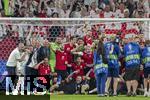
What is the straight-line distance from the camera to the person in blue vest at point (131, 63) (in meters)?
16.5

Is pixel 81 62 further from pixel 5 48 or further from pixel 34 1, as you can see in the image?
pixel 34 1

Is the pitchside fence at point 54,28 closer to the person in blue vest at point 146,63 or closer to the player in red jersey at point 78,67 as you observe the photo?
the person in blue vest at point 146,63

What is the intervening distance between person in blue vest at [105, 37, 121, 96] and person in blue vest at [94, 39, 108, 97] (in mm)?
135

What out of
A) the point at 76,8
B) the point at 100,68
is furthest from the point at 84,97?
the point at 76,8

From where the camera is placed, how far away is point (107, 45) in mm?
16375

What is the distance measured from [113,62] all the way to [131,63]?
1.55ft

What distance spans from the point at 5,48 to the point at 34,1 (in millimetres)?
6006

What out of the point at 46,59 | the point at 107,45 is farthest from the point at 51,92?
the point at 107,45

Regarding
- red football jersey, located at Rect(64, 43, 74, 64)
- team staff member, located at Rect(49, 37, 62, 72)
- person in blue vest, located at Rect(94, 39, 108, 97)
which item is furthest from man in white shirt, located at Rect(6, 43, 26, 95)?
person in blue vest, located at Rect(94, 39, 108, 97)

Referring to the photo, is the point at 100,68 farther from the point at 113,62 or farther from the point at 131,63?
the point at 131,63

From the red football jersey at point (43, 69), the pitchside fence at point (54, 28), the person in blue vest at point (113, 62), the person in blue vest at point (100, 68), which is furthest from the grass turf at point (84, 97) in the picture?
the pitchside fence at point (54, 28)

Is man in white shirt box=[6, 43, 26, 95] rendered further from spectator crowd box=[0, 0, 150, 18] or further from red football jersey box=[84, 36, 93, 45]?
spectator crowd box=[0, 0, 150, 18]

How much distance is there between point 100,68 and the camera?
1636 cm

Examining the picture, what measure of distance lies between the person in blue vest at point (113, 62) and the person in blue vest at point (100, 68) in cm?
13
